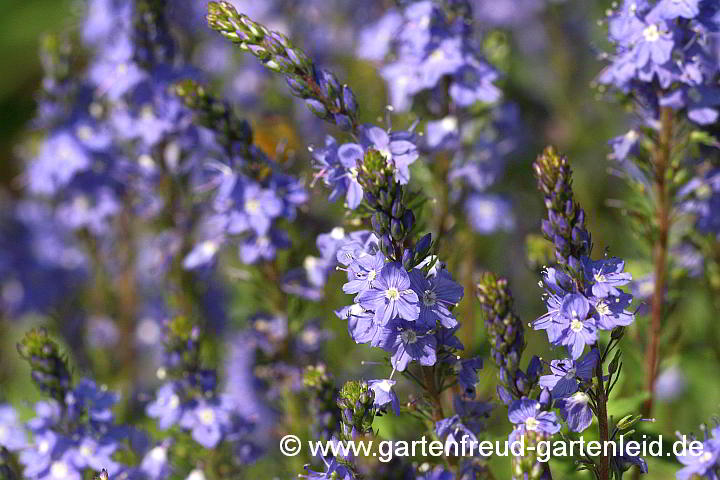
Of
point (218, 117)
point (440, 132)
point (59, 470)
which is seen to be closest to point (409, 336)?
point (218, 117)

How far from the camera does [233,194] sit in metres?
3.74

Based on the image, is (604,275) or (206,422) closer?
(604,275)

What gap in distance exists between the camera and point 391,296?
2.51 m

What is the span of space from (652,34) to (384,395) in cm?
180

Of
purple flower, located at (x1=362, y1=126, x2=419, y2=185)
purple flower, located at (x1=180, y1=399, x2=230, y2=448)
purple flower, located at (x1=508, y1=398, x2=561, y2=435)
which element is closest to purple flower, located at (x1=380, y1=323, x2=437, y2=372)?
purple flower, located at (x1=508, y1=398, x2=561, y2=435)

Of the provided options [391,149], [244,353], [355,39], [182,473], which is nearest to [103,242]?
[244,353]

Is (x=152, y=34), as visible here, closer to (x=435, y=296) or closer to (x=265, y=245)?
(x=265, y=245)

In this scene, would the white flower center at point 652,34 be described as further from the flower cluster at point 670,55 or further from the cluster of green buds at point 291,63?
the cluster of green buds at point 291,63

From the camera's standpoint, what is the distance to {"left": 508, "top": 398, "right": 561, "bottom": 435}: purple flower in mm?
2633

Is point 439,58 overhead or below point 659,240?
overhead

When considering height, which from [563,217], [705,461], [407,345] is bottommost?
[705,461]

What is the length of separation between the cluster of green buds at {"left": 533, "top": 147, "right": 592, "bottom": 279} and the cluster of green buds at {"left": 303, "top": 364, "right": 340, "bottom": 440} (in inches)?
40.4

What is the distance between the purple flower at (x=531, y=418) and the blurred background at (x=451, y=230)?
0.75 meters

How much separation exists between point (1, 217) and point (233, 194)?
3535 mm
